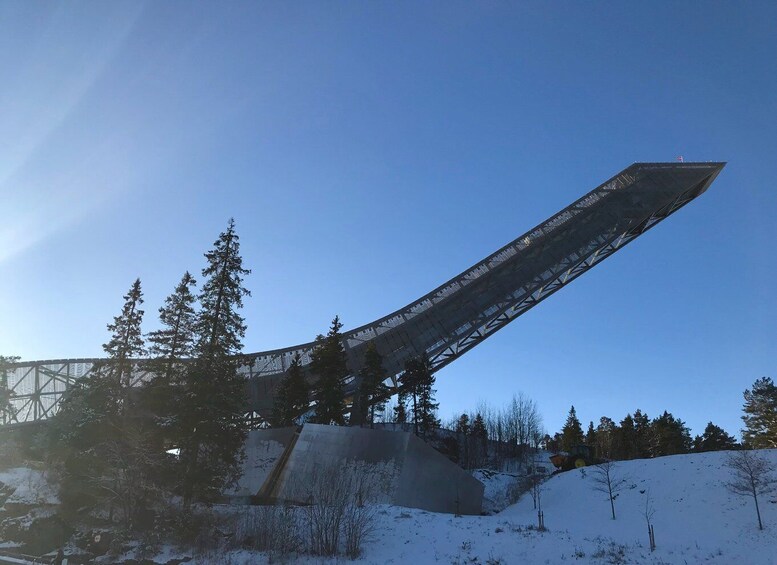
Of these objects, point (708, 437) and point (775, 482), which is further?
point (708, 437)

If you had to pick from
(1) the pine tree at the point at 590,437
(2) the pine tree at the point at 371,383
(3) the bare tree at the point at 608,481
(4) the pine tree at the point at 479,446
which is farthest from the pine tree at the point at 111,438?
(1) the pine tree at the point at 590,437

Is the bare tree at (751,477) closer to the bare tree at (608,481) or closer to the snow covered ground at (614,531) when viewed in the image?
the snow covered ground at (614,531)

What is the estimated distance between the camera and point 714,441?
68.2 m

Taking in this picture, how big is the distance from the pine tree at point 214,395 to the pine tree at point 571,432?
6113 cm

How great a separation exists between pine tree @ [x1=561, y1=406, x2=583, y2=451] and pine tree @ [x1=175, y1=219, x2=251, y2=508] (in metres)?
61.1

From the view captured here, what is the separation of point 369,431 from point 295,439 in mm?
5227

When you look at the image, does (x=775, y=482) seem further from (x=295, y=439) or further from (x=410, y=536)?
(x=295, y=439)

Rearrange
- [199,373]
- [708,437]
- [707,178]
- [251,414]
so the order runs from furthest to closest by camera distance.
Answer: [708,437] < [707,178] < [251,414] < [199,373]

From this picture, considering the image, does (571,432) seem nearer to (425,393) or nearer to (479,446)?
(479,446)

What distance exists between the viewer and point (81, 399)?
29.6 m

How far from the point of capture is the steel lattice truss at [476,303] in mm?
51594

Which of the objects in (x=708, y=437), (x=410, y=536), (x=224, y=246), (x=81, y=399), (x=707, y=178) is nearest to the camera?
(x=410, y=536)

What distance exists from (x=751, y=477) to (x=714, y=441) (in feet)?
155

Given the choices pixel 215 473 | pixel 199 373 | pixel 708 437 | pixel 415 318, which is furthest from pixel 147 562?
pixel 708 437
